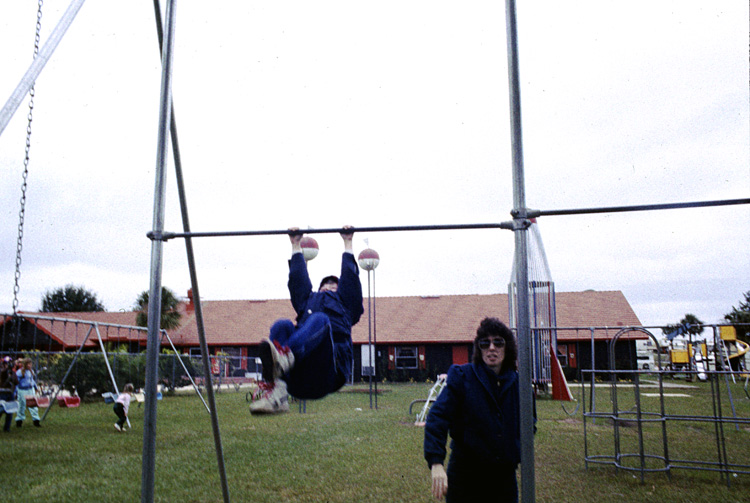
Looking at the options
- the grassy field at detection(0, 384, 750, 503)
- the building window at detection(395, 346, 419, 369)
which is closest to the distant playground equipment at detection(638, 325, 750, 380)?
the grassy field at detection(0, 384, 750, 503)

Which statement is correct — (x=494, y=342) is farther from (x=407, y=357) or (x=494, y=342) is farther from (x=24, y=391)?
(x=407, y=357)

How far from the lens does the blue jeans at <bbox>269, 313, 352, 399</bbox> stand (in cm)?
357

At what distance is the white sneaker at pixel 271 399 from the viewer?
3.33m

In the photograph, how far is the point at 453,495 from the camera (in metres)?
2.71

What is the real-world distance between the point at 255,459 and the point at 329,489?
188 centimetres

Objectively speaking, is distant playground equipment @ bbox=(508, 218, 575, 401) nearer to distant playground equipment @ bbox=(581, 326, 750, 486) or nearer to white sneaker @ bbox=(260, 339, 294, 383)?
distant playground equipment @ bbox=(581, 326, 750, 486)

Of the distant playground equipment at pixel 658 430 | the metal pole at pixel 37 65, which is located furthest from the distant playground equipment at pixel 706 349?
the metal pole at pixel 37 65

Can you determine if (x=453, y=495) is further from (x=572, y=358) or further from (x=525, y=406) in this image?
(x=572, y=358)

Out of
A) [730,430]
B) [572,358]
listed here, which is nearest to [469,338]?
[572,358]

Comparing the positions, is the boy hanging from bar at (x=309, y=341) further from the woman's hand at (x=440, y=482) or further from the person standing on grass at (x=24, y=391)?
the person standing on grass at (x=24, y=391)

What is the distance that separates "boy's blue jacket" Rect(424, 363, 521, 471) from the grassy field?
8.29 feet

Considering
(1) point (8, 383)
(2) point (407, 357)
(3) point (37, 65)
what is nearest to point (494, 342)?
(3) point (37, 65)

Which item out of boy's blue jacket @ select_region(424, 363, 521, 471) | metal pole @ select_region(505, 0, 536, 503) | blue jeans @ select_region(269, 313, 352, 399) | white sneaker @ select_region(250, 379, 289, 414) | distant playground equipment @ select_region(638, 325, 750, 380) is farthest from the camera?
distant playground equipment @ select_region(638, 325, 750, 380)

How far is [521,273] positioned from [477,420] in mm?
697
